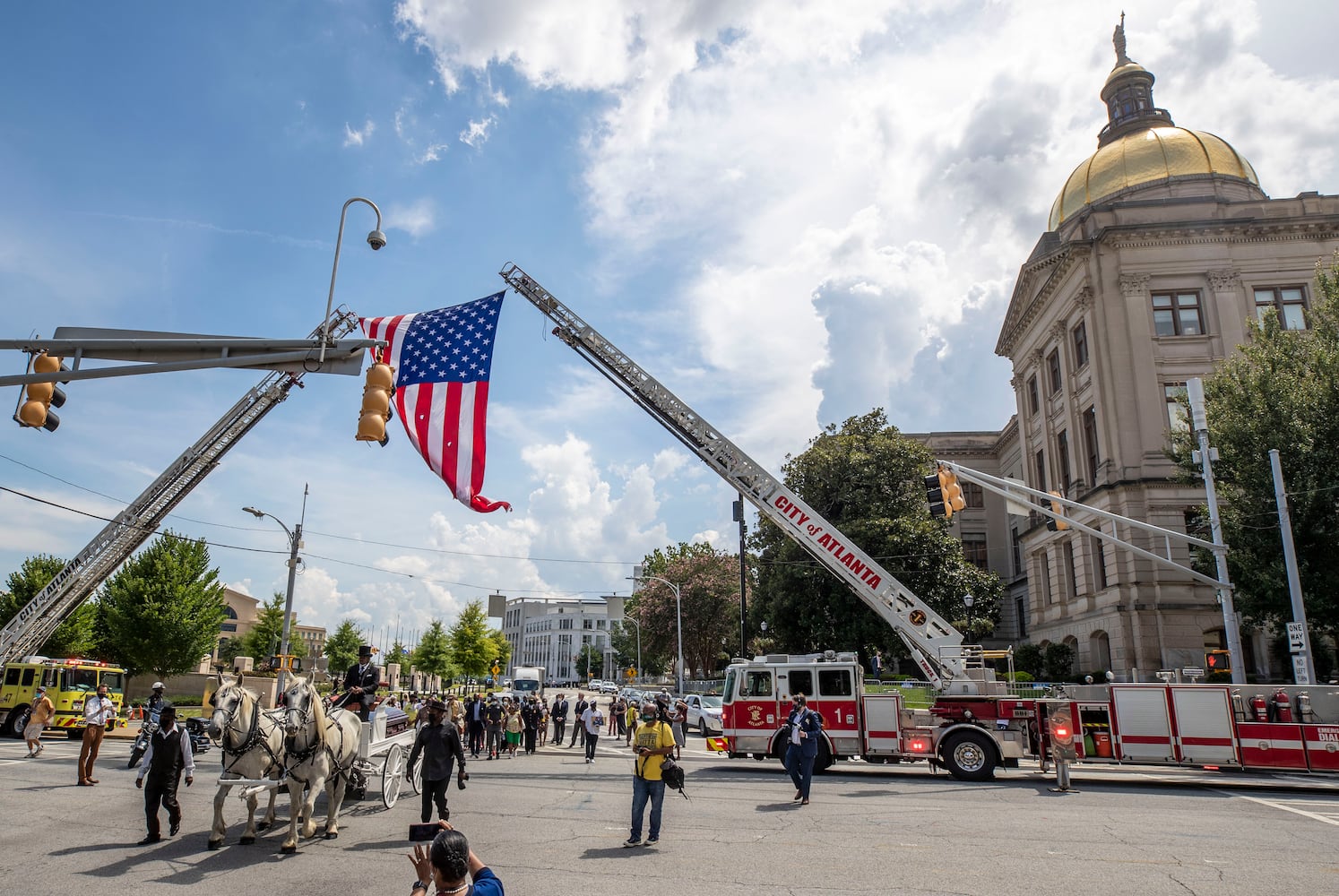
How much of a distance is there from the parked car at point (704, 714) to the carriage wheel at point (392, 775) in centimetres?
1922

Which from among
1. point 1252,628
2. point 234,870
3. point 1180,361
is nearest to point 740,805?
point 234,870

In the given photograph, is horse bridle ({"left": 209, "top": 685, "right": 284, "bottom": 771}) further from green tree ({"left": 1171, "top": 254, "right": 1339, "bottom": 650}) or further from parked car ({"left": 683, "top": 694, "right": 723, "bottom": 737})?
green tree ({"left": 1171, "top": 254, "right": 1339, "bottom": 650})

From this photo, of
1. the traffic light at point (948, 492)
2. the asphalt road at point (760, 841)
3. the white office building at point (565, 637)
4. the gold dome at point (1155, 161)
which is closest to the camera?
the asphalt road at point (760, 841)

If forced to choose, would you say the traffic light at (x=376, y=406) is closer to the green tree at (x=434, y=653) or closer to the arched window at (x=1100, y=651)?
the arched window at (x=1100, y=651)

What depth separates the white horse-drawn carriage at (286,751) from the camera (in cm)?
1004

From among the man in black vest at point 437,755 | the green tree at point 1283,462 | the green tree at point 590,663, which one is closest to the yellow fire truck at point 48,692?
the man in black vest at point 437,755

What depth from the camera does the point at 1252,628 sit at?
3469 centimetres

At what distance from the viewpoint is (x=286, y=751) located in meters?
10.4

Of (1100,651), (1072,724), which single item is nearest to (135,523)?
(1072,724)

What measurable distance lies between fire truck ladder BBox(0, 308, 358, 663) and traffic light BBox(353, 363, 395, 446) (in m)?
21.7

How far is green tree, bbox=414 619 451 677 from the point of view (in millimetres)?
78188

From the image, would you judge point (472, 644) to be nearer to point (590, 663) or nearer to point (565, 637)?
point (590, 663)

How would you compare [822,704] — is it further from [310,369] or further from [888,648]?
[888,648]

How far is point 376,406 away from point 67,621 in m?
50.0
